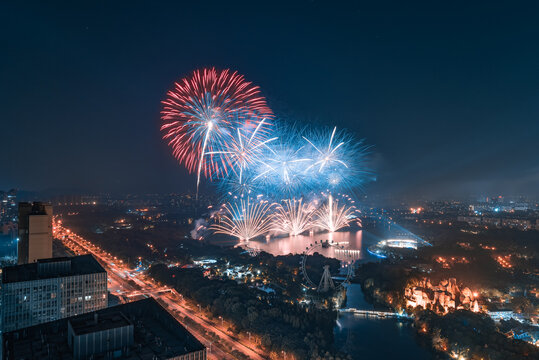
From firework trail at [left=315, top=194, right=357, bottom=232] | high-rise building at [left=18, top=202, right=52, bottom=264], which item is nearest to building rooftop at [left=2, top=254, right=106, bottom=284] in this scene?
high-rise building at [left=18, top=202, right=52, bottom=264]

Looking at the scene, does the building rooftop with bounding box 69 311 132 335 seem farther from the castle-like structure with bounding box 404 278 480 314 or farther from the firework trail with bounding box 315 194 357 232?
the firework trail with bounding box 315 194 357 232

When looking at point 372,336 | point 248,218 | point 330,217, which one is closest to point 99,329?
point 372,336

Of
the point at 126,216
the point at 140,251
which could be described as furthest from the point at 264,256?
the point at 126,216

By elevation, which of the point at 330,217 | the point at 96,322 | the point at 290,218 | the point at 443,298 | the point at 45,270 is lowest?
the point at 443,298

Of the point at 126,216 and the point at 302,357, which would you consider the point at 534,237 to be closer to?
the point at 302,357

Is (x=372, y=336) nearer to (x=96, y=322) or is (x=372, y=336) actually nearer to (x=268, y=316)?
(x=268, y=316)
